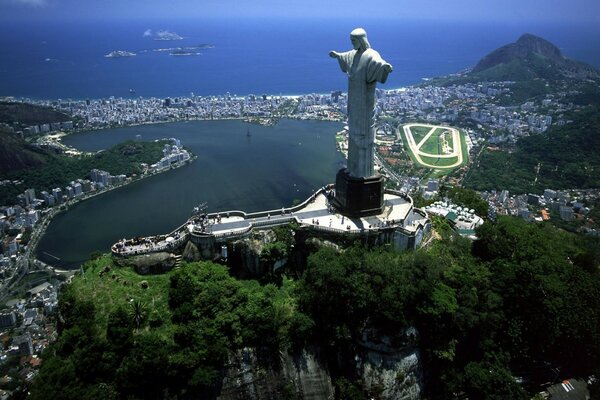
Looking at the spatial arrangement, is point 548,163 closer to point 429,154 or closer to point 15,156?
point 429,154

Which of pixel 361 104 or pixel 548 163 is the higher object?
pixel 361 104

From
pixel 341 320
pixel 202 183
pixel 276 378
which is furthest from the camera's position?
pixel 202 183

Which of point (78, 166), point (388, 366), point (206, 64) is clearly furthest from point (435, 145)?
point (206, 64)

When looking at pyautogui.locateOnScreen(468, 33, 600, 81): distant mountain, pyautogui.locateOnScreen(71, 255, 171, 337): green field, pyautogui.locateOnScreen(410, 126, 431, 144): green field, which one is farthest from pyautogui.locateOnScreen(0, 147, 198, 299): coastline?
pyautogui.locateOnScreen(468, 33, 600, 81): distant mountain

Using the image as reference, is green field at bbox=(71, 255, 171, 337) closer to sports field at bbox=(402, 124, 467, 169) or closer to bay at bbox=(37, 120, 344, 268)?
bay at bbox=(37, 120, 344, 268)

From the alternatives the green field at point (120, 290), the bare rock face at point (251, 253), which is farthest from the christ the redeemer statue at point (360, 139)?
the green field at point (120, 290)
